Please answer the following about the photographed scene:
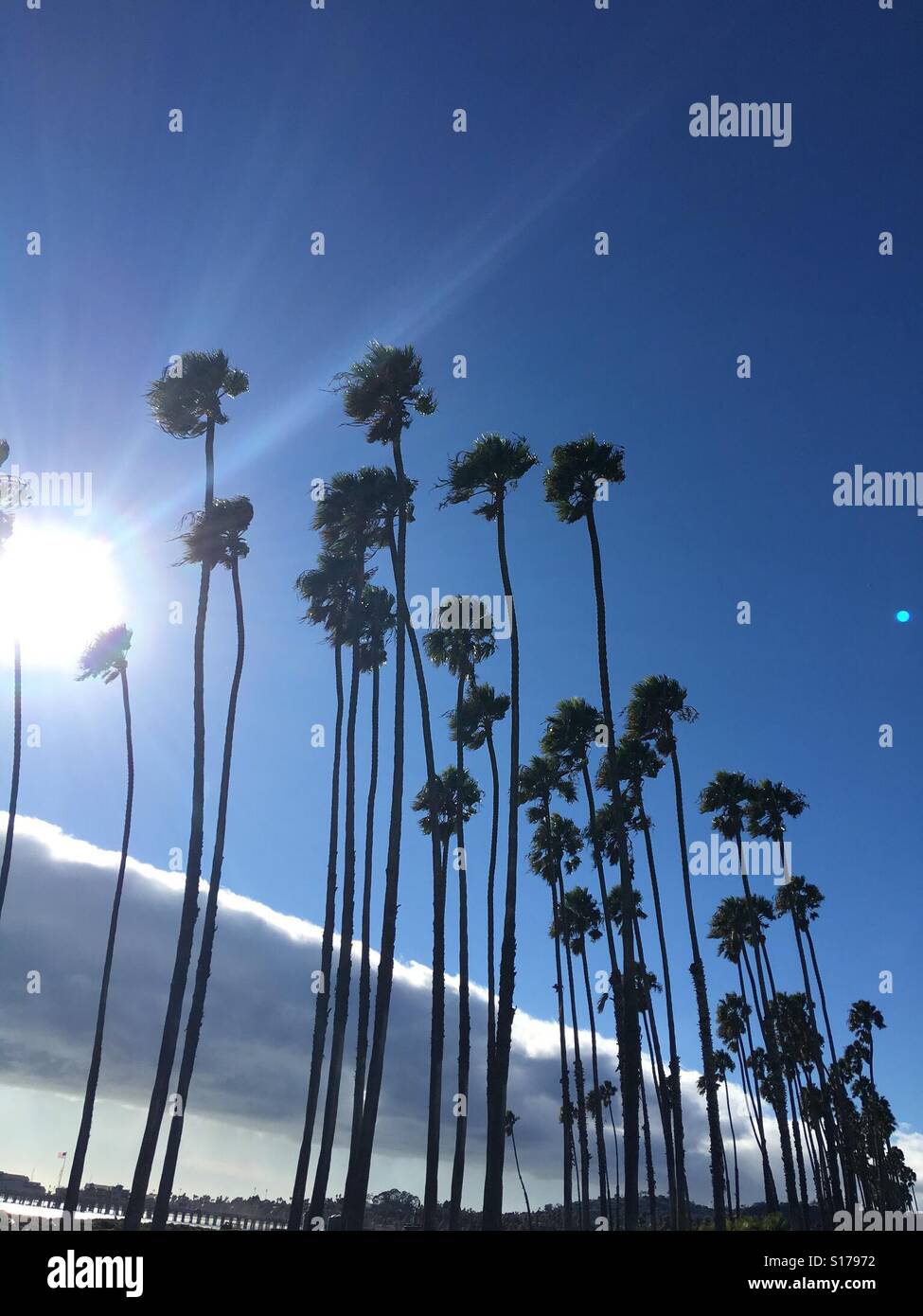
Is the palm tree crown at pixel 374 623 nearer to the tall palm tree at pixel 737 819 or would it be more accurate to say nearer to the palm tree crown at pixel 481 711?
the palm tree crown at pixel 481 711

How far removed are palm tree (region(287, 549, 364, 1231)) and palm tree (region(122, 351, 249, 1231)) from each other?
17.4 ft

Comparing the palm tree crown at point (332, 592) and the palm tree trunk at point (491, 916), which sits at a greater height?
the palm tree crown at point (332, 592)

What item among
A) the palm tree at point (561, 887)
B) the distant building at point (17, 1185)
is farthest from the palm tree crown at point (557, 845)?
the distant building at point (17, 1185)

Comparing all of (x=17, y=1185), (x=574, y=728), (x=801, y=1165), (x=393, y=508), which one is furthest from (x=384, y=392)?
(x=17, y=1185)

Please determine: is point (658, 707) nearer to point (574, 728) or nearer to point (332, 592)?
point (574, 728)

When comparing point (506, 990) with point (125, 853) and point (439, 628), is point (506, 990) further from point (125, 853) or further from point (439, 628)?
point (125, 853)

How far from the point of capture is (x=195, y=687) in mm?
29484

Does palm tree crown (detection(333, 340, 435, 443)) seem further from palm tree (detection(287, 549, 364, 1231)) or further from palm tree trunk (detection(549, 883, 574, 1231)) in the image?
palm tree trunk (detection(549, 883, 574, 1231))

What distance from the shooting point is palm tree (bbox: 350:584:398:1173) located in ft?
97.1

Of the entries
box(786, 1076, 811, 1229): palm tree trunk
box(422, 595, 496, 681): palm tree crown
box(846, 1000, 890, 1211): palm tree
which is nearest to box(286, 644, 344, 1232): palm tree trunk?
box(422, 595, 496, 681): palm tree crown

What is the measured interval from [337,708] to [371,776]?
131 inches

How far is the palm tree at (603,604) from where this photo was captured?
25625mm

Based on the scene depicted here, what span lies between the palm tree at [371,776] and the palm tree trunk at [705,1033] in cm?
1468

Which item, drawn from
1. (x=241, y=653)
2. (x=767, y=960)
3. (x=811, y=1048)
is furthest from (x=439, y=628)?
(x=811, y=1048)
